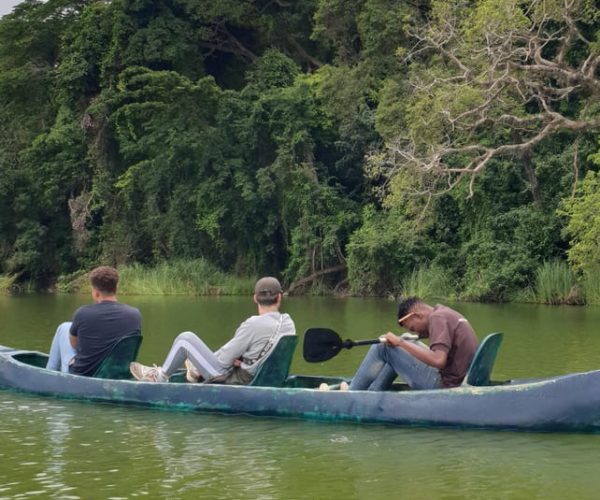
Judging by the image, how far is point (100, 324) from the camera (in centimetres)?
1132

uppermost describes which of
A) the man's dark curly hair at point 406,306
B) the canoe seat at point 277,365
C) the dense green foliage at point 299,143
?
the dense green foliage at point 299,143

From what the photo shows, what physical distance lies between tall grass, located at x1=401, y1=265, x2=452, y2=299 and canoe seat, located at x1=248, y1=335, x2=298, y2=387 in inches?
958

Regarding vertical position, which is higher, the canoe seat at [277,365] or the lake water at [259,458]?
the canoe seat at [277,365]

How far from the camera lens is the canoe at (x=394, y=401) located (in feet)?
30.3

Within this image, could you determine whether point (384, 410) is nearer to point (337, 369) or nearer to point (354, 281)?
point (337, 369)

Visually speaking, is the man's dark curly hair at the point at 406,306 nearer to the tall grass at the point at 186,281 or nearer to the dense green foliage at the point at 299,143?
the dense green foliage at the point at 299,143

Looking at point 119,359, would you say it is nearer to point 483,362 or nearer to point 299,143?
point 483,362

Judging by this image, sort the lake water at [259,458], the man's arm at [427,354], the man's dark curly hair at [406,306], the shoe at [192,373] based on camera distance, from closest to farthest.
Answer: the lake water at [259,458] < the man's arm at [427,354] < the man's dark curly hair at [406,306] < the shoe at [192,373]

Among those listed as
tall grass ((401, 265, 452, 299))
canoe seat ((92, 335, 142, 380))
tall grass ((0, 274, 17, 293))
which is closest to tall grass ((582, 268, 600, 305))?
tall grass ((401, 265, 452, 299))

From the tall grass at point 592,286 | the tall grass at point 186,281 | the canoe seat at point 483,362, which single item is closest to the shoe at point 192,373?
the canoe seat at point 483,362

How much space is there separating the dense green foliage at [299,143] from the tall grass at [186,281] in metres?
0.12

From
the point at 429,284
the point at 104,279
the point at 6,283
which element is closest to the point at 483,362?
the point at 104,279

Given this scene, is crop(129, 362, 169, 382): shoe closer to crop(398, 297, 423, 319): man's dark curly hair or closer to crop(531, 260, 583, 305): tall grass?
crop(398, 297, 423, 319): man's dark curly hair

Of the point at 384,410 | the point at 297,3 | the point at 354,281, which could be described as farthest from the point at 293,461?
the point at 297,3
